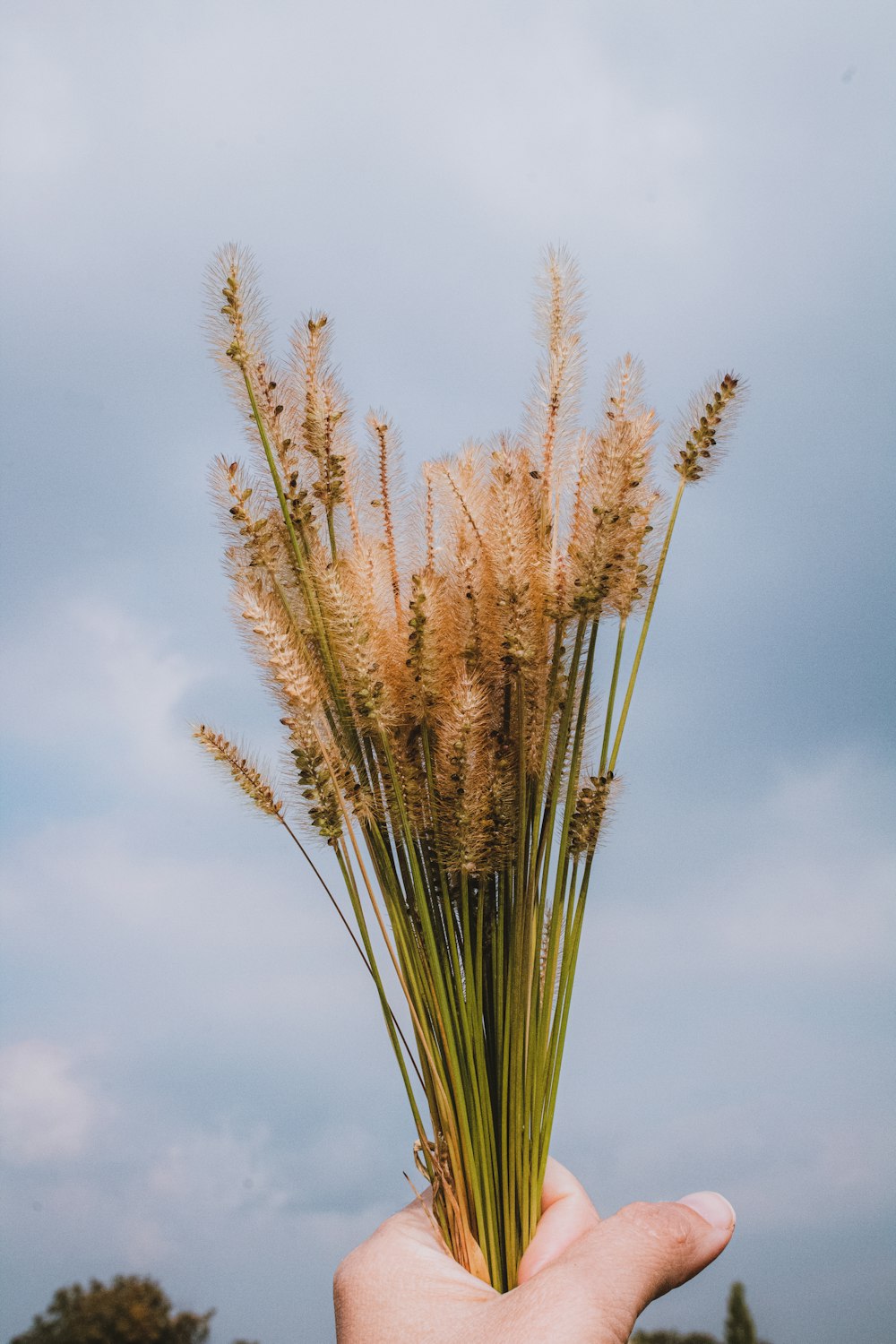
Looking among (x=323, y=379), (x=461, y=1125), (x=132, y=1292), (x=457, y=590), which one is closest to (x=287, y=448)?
(x=323, y=379)

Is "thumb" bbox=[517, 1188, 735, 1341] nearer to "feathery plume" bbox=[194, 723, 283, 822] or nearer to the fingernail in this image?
the fingernail

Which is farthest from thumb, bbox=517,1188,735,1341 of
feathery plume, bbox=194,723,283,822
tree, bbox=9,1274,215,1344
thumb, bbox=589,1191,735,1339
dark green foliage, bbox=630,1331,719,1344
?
dark green foliage, bbox=630,1331,719,1344

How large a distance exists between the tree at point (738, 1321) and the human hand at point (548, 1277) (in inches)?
210

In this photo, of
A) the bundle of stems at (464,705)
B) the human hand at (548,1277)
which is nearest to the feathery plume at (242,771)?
the bundle of stems at (464,705)

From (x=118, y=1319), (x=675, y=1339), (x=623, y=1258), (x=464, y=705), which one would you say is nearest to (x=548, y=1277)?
(x=623, y=1258)

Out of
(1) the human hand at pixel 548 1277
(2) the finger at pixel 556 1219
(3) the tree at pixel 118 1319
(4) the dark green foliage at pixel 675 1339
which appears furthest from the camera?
(4) the dark green foliage at pixel 675 1339

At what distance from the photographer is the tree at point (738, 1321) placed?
5.79 m

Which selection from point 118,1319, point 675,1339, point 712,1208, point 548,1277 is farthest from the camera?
point 675,1339

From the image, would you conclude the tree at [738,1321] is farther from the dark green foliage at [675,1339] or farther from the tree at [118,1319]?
the tree at [118,1319]

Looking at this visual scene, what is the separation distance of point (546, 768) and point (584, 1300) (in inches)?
25.5

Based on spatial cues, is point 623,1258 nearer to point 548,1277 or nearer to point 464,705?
point 548,1277

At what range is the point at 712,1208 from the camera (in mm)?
1428

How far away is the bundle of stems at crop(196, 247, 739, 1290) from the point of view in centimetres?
142

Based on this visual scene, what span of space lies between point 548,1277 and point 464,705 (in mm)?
685
